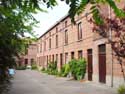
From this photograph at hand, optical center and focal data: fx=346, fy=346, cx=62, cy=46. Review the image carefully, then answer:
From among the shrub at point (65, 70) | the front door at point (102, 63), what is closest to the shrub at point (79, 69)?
the shrub at point (65, 70)

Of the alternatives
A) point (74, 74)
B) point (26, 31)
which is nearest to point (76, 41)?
point (74, 74)

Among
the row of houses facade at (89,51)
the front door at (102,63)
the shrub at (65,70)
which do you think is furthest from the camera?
the shrub at (65,70)

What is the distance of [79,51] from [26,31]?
26892mm

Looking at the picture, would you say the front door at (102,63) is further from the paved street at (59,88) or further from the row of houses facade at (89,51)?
the paved street at (59,88)

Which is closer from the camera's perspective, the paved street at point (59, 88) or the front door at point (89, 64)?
the paved street at point (59, 88)

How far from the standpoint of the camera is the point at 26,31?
338 inches

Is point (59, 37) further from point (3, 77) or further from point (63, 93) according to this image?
point (3, 77)

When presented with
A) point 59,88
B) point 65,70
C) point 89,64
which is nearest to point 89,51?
point 89,64

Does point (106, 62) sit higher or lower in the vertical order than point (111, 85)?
higher

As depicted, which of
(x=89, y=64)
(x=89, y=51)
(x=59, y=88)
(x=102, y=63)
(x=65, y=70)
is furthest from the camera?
(x=65, y=70)

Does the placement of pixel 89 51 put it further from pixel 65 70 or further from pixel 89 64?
pixel 65 70

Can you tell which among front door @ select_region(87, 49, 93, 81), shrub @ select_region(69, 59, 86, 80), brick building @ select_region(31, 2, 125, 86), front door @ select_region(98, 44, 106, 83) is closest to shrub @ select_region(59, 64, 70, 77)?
brick building @ select_region(31, 2, 125, 86)

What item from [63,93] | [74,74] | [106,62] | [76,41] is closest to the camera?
[63,93]

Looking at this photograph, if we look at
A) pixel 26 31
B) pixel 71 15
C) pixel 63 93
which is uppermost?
pixel 26 31
